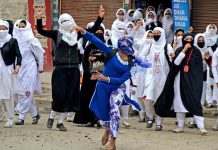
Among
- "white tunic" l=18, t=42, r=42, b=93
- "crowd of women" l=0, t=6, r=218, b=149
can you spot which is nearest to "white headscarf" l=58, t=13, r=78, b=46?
"crowd of women" l=0, t=6, r=218, b=149

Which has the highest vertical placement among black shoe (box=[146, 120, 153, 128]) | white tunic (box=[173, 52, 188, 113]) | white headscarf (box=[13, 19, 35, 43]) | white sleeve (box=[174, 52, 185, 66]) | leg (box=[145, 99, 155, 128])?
white headscarf (box=[13, 19, 35, 43])

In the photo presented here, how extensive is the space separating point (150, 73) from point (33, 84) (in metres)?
2.11

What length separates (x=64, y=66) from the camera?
35.4 ft

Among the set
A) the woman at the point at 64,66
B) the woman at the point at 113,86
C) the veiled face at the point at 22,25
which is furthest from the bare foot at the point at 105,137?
the veiled face at the point at 22,25

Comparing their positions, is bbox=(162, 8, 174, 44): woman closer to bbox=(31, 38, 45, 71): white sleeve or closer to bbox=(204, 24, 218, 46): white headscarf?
bbox=(204, 24, 218, 46): white headscarf

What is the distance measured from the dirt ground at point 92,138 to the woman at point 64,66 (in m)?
0.48

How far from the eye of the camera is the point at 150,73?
38.3 feet

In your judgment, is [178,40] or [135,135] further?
[178,40]

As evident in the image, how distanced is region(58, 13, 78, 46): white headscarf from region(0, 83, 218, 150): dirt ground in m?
1.51

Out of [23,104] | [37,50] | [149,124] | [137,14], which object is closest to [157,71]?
[149,124]

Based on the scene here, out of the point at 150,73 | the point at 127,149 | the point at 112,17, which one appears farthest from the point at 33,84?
the point at 112,17

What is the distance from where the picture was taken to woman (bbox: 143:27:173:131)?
11.5 metres

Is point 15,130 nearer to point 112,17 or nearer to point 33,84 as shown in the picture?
point 33,84

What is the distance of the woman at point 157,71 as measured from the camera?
11.5 meters
